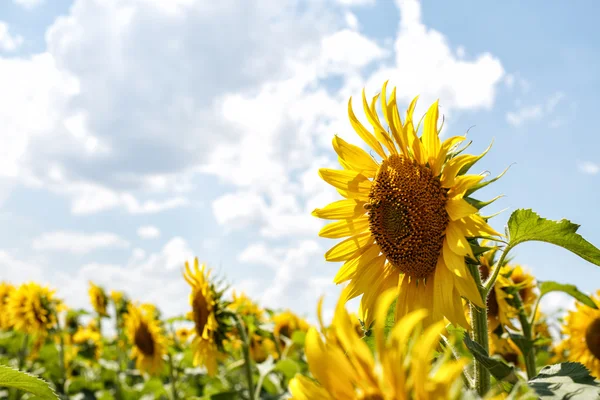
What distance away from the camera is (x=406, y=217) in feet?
7.91

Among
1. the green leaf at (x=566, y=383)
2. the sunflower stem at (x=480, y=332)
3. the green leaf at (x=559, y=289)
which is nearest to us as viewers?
the green leaf at (x=566, y=383)

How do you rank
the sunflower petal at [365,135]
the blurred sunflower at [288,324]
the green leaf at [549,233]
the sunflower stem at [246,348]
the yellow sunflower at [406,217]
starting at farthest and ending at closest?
the blurred sunflower at [288,324] < the sunflower stem at [246,348] < the sunflower petal at [365,135] < the yellow sunflower at [406,217] < the green leaf at [549,233]

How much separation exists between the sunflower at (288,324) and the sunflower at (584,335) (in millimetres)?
3984

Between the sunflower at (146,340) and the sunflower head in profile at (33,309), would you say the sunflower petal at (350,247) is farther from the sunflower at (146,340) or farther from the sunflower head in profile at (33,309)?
the sunflower head in profile at (33,309)

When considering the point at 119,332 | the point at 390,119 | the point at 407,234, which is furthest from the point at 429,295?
the point at 119,332

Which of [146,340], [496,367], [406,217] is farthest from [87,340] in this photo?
[496,367]

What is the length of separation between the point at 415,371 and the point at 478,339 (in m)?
1.02

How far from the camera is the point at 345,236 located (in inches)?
104

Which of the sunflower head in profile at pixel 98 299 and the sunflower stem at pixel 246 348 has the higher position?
the sunflower head in profile at pixel 98 299

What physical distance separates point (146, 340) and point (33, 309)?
212 centimetres

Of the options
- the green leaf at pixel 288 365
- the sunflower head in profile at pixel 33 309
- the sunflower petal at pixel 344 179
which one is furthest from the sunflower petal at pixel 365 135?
the sunflower head in profile at pixel 33 309

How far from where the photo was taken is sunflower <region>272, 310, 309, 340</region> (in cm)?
859

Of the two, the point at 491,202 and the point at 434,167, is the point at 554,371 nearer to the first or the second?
the point at 491,202

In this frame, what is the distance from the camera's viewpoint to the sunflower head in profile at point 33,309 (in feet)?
29.0
